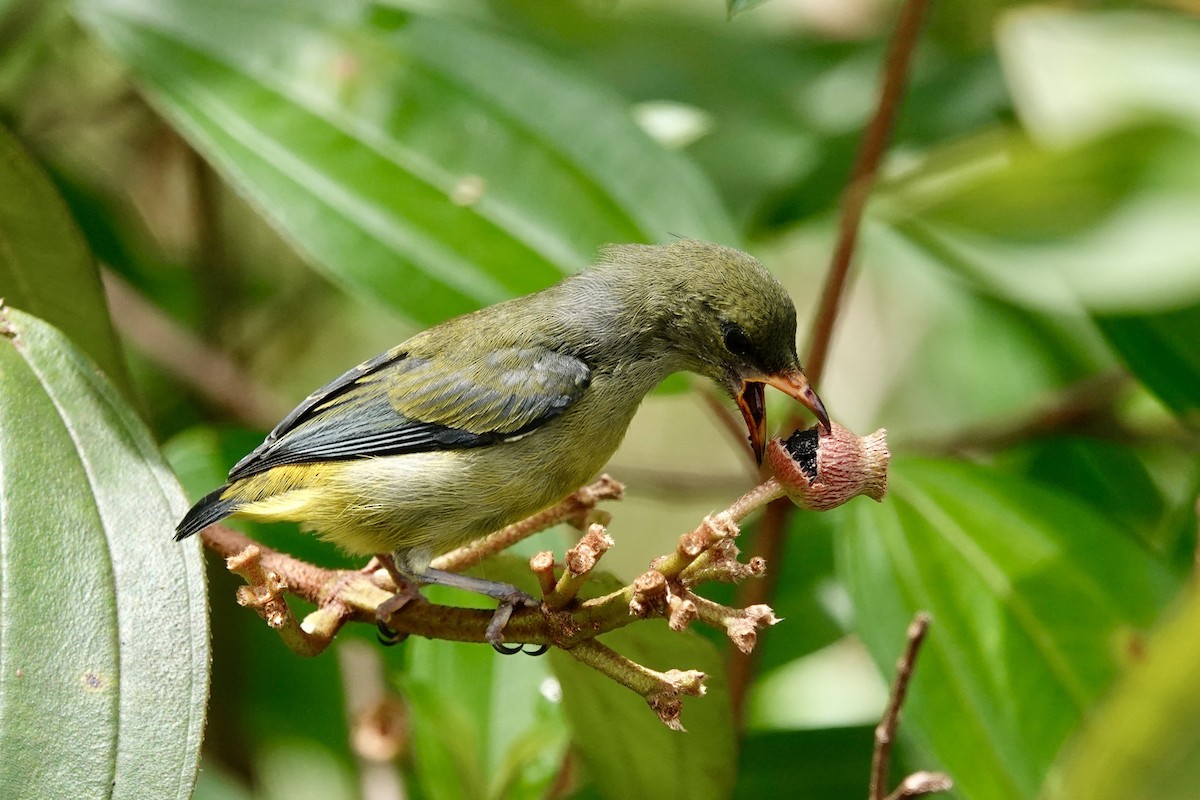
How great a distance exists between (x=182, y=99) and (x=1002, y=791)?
2043mm

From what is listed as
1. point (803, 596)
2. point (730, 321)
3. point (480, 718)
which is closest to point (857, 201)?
point (730, 321)

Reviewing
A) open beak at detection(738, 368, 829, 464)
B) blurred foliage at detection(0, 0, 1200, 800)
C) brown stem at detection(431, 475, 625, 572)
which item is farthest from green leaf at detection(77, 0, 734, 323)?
brown stem at detection(431, 475, 625, 572)

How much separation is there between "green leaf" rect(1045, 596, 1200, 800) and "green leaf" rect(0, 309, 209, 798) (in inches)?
45.1

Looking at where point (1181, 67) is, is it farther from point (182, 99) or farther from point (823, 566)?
point (182, 99)

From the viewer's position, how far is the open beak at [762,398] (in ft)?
7.13

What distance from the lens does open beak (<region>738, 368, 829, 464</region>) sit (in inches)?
85.6

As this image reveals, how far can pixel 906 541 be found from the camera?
243 cm

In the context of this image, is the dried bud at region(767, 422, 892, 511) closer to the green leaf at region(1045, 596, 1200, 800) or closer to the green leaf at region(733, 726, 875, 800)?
the green leaf at region(1045, 596, 1200, 800)

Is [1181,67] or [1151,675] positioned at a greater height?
[1181,67]

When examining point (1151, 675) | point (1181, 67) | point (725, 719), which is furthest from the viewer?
point (1181, 67)

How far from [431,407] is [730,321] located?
61cm

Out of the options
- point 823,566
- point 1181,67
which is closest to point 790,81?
point 1181,67

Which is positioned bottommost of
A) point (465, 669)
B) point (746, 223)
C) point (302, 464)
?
point (465, 669)

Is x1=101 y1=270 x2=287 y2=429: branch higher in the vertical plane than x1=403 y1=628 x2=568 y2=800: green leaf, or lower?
higher
